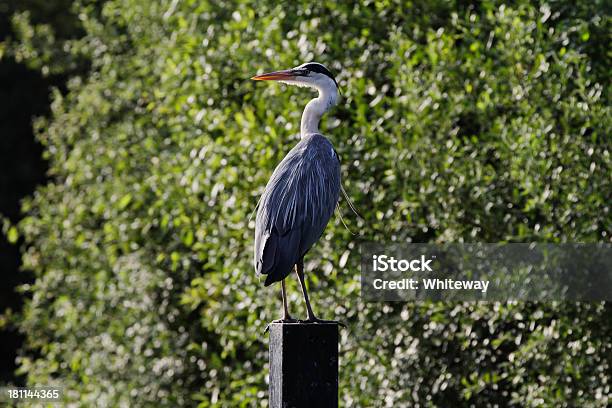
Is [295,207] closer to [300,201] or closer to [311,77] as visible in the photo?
[300,201]

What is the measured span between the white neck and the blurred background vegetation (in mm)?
1328

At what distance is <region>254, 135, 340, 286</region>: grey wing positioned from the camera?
3.43 metres

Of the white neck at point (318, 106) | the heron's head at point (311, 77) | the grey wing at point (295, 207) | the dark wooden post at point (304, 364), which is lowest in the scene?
the dark wooden post at point (304, 364)

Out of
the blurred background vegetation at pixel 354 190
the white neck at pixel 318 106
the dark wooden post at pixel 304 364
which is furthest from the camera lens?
the blurred background vegetation at pixel 354 190

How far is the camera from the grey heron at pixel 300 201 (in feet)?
11.3

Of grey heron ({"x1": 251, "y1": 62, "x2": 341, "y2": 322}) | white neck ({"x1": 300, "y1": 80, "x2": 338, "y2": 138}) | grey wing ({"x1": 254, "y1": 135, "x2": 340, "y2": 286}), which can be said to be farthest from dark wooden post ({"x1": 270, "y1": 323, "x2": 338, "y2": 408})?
white neck ({"x1": 300, "y1": 80, "x2": 338, "y2": 138})

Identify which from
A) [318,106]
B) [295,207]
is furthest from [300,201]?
[318,106]

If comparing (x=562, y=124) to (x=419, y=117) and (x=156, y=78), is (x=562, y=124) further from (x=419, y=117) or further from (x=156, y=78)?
(x=156, y=78)

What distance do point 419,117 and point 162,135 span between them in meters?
2.85

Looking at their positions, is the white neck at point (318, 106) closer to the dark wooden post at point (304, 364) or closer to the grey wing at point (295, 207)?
the grey wing at point (295, 207)

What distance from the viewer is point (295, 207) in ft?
11.5

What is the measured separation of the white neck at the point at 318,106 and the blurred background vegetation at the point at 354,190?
133 cm

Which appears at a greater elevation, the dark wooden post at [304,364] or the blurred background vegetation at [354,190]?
the blurred background vegetation at [354,190]

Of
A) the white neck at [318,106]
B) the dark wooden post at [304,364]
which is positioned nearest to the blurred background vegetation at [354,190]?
the white neck at [318,106]
